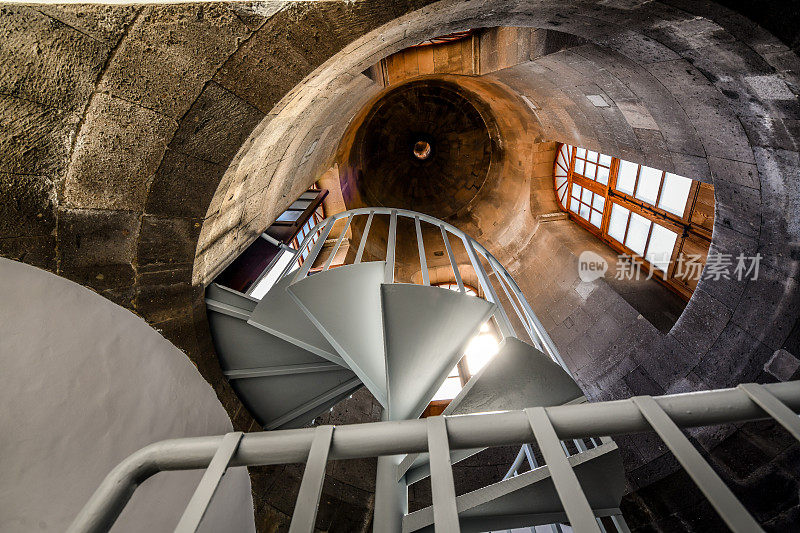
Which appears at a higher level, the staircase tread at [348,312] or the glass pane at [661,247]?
the glass pane at [661,247]

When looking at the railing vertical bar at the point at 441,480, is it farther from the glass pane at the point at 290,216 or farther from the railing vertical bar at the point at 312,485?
the glass pane at the point at 290,216

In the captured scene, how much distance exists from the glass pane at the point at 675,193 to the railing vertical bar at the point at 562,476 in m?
5.76

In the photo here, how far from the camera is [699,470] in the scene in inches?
37.5

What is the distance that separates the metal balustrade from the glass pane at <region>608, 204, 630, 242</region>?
6.01 metres

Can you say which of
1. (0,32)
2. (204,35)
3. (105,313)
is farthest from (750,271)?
(0,32)

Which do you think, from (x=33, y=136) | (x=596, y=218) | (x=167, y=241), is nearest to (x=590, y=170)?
(x=596, y=218)

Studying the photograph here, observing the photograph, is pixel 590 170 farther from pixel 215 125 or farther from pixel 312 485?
pixel 312 485

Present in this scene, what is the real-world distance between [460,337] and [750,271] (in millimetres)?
3375

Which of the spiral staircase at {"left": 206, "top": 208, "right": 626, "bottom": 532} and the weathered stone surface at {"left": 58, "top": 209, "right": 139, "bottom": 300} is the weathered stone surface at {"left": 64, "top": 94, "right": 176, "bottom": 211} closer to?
the weathered stone surface at {"left": 58, "top": 209, "right": 139, "bottom": 300}

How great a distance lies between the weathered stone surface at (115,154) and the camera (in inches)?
83.0

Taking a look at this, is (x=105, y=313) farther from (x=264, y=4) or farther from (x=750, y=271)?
(x=750, y=271)

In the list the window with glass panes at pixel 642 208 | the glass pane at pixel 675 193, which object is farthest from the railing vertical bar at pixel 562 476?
the glass pane at pixel 675 193

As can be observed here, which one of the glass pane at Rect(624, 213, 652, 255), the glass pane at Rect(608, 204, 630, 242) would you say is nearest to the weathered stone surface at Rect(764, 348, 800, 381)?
the glass pane at Rect(624, 213, 652, 255)

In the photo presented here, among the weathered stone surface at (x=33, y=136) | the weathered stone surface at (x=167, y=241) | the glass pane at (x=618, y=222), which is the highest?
the glass pane at (x=618, y=222)
